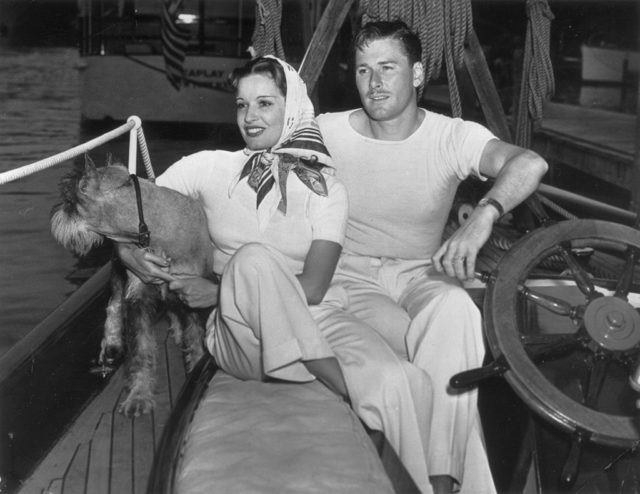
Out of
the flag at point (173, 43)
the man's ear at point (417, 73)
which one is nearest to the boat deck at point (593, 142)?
the man's ear at point (417, 73)

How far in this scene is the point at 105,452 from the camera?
2.92 meters

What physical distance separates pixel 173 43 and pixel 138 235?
14.4 m

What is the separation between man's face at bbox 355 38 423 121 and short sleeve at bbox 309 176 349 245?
39 centimetres

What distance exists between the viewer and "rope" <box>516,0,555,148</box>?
3.92 meters

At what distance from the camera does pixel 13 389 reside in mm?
3092

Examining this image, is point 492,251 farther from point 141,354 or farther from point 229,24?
point 229,24

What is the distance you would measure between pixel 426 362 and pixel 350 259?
58cm

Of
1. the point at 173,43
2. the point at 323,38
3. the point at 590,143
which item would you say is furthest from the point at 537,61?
the point at 173,43

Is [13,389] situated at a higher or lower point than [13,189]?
higher

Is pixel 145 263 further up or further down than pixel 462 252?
further down

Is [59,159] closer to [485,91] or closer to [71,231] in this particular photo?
[71,231]

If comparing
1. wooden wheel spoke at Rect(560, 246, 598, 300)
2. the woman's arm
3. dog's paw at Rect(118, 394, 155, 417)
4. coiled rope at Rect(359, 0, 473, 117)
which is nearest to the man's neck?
the woman's arm

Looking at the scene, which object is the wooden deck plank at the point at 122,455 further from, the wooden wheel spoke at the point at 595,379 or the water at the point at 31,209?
the water at the point at 31,209

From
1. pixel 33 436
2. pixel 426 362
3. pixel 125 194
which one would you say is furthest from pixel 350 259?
pixel 33 436
